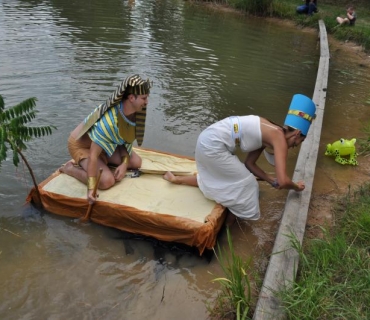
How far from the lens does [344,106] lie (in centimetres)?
777

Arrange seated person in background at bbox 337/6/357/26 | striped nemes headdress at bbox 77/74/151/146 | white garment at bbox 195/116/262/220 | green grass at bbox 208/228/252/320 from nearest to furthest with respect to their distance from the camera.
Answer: green grass at bbox 208/228/252/320 → white garment at bbox 195/116/262/220 → striped nemes headdress at bbox 77/74/151/146 → seated person in background at bbox 337/6/357/26

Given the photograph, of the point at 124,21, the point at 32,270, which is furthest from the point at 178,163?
the point at 124,21

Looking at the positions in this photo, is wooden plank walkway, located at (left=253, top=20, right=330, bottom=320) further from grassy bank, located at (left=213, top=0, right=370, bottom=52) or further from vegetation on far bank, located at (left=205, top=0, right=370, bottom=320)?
grassy bank, located at (left=213, top=0, right=370, bottom=52)

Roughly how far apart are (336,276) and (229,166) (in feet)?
4.32

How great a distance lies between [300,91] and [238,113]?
7.17 ft

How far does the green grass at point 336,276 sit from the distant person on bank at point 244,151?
23.9 inches

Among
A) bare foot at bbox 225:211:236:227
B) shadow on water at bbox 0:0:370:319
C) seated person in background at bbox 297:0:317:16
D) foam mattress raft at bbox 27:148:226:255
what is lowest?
shadow on water at bbox 0:0:370:319

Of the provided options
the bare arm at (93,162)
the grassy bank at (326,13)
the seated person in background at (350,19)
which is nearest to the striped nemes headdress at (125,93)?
the bare arm at (93,162)

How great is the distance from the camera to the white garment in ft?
11.9

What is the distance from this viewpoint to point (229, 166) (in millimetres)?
3707

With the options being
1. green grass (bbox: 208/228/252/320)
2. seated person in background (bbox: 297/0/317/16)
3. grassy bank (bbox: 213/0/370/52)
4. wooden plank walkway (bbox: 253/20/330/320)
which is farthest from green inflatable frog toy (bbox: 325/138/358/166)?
seated person in background (bbox: 297/0/317/16)

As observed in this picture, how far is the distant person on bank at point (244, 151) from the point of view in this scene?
3432 mm

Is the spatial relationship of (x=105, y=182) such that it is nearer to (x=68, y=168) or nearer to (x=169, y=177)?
(x=68, y=168)

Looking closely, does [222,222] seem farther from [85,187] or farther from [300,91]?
[300,91]
